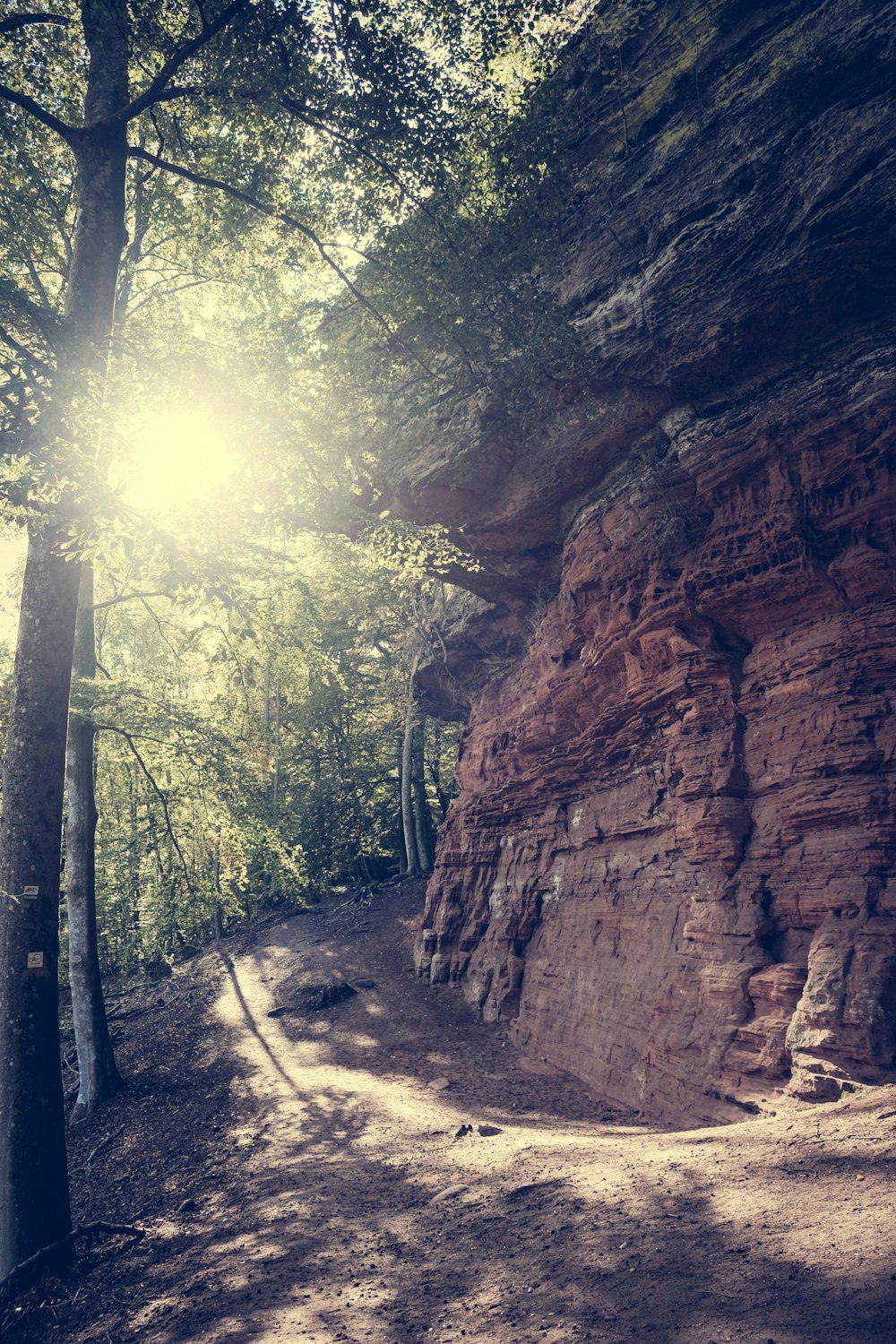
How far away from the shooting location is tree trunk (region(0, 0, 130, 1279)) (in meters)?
6.71

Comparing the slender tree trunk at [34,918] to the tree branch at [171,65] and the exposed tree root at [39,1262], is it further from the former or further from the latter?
the tree branch at [171,65]

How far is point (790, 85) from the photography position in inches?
381

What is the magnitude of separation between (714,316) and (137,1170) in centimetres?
1368

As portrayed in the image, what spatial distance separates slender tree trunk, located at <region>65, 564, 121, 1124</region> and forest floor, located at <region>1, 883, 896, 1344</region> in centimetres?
59

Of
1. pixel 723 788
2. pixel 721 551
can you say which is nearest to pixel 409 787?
pixel 723 788

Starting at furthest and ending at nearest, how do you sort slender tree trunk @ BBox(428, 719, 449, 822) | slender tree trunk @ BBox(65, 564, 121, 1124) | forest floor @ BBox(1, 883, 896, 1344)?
slender tree trunk @ BBox(428, 719, 449, 822) → slender tree trunk @ BBox(65, 564, 121, 1124) → forest floor @ BBox(1, 883, 896, 1344)

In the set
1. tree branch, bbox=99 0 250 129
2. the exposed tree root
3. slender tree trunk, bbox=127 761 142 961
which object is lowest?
the exposed tree root

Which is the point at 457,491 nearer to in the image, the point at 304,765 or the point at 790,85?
the point at 790,85

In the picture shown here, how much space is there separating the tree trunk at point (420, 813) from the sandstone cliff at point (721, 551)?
12.1 meters

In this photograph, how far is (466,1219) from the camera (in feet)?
20.6

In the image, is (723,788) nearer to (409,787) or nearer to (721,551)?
(721,551)

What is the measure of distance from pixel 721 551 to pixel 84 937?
12.1 meters

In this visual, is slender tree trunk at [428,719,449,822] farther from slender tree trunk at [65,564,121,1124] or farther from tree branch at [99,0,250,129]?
tree branch at [99,0,250,129]

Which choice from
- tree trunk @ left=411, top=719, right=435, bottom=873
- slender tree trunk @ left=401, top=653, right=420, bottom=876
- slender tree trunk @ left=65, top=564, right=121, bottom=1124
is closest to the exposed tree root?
slender tree trunk @ left=65, top=564, right=121, bottom=1124
